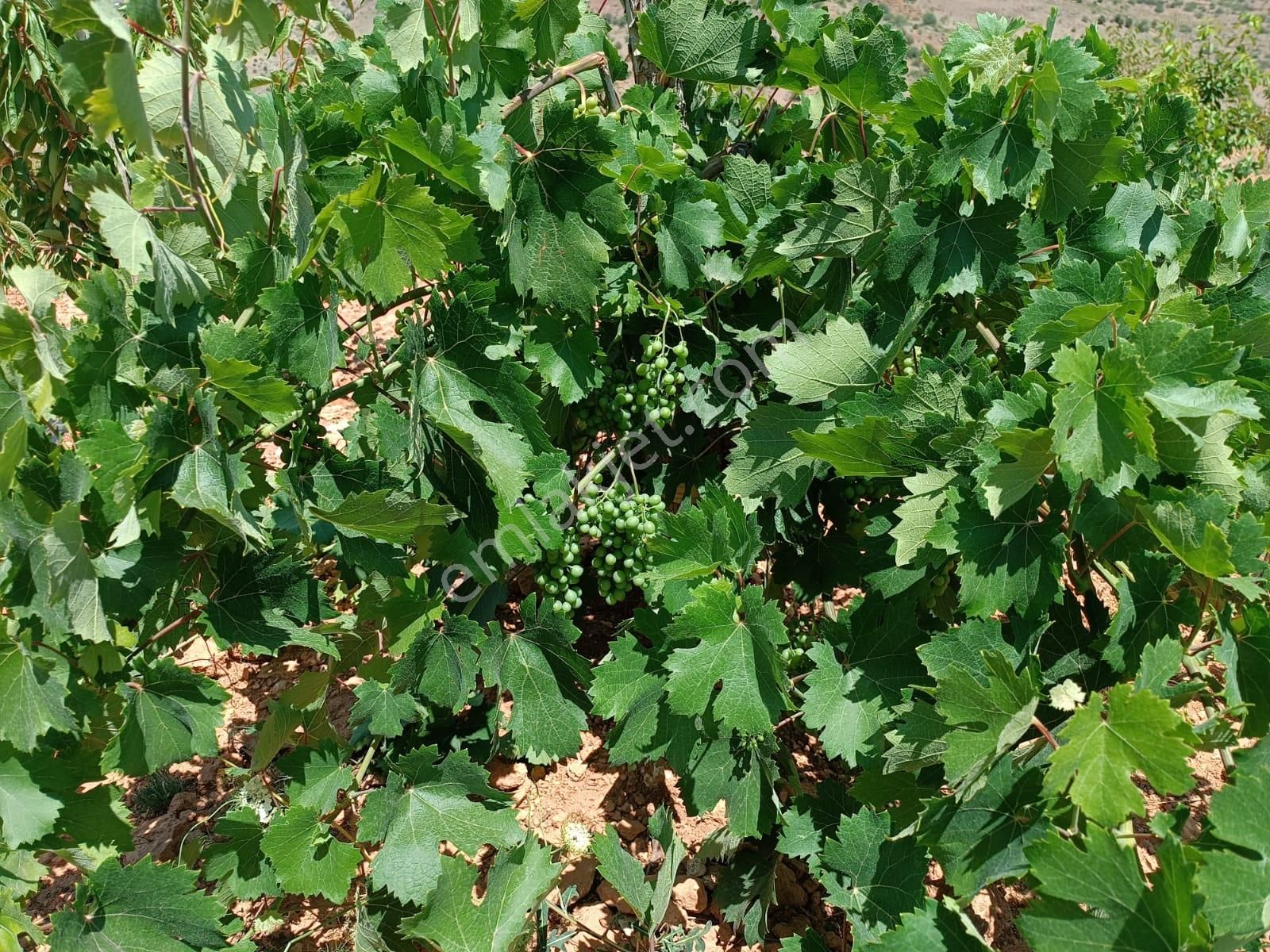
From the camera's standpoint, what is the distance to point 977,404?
1.64m

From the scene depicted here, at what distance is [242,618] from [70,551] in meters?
0.36

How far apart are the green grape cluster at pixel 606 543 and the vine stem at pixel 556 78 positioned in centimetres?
81

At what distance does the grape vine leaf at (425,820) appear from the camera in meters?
1.72

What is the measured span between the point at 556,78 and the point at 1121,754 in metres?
1.65

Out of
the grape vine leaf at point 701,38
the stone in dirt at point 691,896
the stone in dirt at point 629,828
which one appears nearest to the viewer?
the grape vine leaf at point 701,38

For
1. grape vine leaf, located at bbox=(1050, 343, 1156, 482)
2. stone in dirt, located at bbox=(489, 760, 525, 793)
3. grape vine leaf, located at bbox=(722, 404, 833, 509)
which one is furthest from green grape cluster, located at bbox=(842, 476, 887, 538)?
stone in dirt, located at bbox=(489, 760, 525, 793)

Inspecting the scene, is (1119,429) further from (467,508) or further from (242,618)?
(242,618)

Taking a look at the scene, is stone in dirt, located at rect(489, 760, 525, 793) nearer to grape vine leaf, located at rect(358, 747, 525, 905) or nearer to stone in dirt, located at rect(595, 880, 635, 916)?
stone in dirt, located at rect(595, 880, 635, 916)

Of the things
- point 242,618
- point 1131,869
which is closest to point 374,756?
point 242,618

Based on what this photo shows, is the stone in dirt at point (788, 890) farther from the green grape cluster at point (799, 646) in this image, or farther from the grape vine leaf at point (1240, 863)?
the grape vine leaf at point (1240, 863)

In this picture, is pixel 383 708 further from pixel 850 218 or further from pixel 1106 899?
pixel 850 218

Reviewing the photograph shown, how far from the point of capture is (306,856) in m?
1.73

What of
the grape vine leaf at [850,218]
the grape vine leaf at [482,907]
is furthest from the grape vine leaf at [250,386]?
the grape vine leaf at [850,218]

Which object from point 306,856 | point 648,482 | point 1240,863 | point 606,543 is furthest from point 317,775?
point 1240,863
